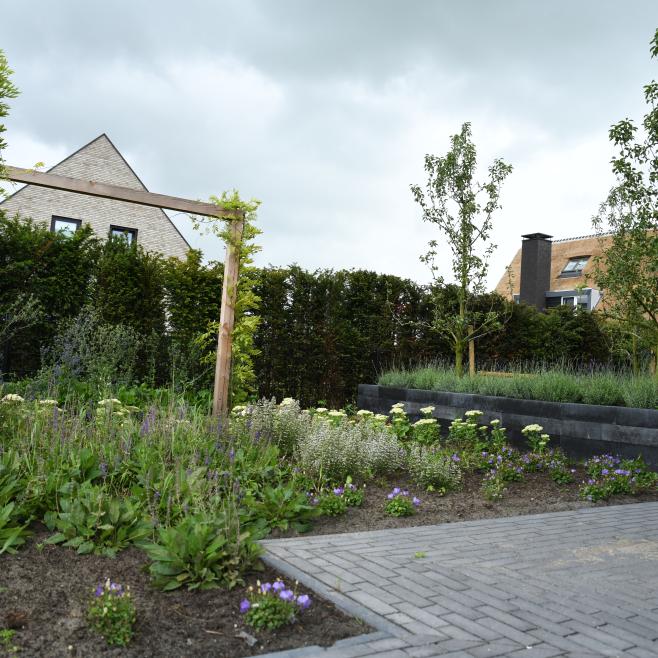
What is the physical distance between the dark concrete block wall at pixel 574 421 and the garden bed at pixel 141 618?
5.06 metres

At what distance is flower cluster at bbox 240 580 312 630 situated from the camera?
9.34 feet

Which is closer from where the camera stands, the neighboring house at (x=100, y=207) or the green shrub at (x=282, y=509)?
the green shrub at (x=282, y=509)

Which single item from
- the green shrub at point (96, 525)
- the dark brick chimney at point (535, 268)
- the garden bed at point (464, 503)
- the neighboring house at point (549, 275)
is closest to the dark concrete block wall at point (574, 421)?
the garden bed at point (464, 503)

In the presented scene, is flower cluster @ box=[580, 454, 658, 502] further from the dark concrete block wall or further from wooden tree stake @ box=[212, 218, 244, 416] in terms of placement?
wooden tree stake @ box=[212, 218, 244, 416]

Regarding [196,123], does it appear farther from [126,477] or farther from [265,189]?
[126,477]

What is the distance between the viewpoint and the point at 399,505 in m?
4.93

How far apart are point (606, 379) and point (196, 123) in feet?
19.0

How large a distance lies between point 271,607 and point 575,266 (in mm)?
30914

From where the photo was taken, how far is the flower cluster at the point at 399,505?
4.90 m

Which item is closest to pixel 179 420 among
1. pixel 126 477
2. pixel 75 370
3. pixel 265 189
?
pixel 126 477

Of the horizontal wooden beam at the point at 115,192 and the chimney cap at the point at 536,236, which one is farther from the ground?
the chimney cap at the point at 536,236

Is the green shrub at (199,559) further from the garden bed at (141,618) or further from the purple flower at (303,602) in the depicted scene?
the purple flower at (303,602)

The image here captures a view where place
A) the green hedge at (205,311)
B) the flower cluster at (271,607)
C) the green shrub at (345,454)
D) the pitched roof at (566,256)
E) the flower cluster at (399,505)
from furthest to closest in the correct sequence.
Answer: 1. the pitched roof at (566,256)
2. the green hedge at (205,311)
3. the green shrub at (345,454)
4. the flower cluster at (399,505)
5. the flower cluster at (271,607)

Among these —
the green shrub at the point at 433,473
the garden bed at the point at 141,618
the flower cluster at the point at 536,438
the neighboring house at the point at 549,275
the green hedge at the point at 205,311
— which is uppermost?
the neighboring house at the point at 549,275
